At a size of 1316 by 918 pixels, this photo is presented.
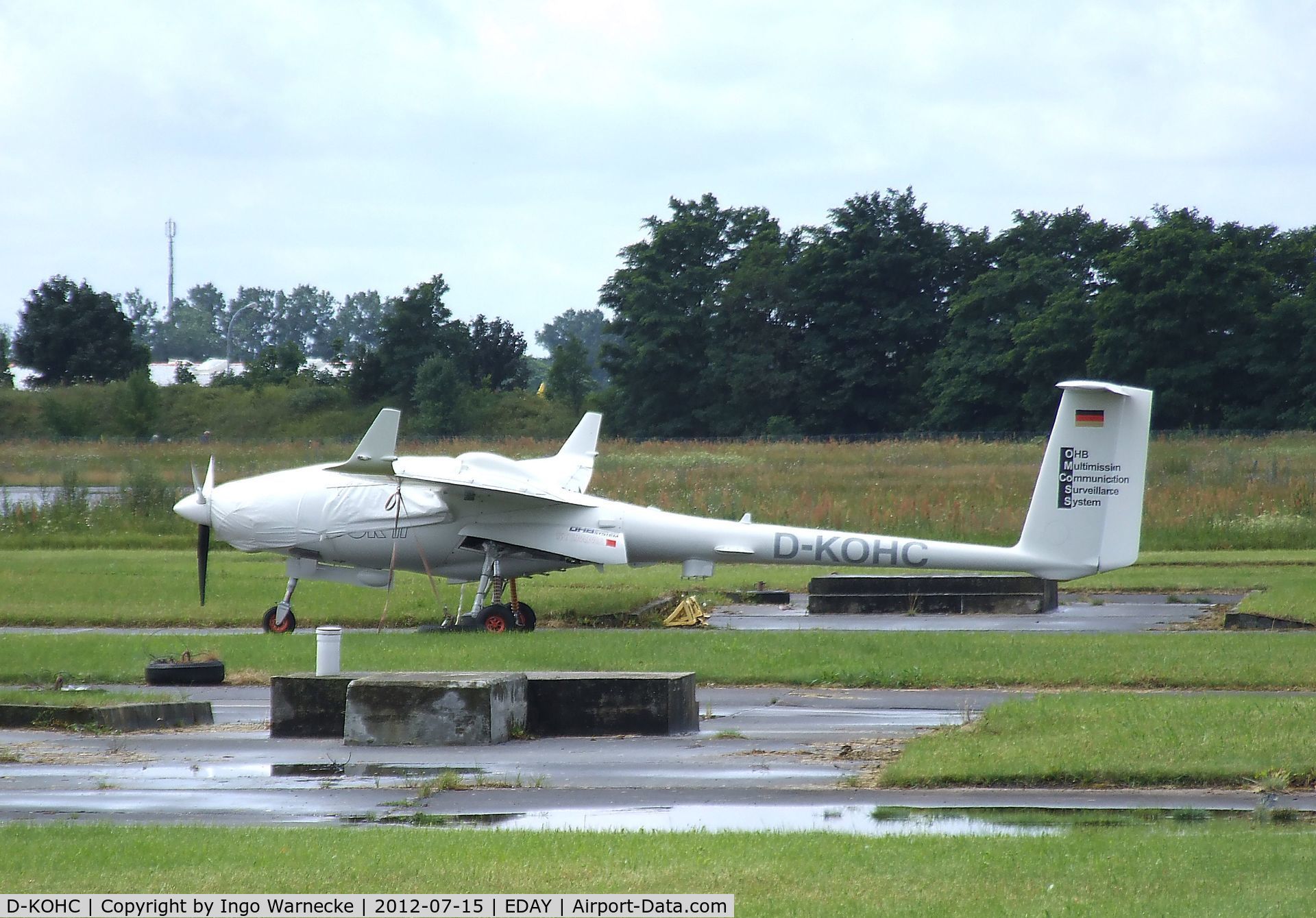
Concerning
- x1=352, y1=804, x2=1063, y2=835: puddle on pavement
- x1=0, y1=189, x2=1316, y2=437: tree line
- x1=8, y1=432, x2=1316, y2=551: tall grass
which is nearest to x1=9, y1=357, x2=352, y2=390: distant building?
x1=0, y1=189, x2=1316, y2=437: tree line

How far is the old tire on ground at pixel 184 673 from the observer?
1558 centimetres

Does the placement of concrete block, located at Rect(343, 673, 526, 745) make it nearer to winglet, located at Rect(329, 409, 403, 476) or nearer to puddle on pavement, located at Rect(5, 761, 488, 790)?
puddle on pavement, located at Rect(5, 761, 488, 790)

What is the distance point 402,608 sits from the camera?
75.0 ft

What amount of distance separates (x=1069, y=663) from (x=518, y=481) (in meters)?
8.78

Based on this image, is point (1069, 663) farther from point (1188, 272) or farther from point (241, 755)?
point (1188, 272)

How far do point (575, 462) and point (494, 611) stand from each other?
15.7 feet

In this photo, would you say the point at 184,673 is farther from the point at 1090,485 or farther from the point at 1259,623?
the point at 1259,623

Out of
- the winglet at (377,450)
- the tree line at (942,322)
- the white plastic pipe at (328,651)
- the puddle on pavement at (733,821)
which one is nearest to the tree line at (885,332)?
the tree line at (942,322)

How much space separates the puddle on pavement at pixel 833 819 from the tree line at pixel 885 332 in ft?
198

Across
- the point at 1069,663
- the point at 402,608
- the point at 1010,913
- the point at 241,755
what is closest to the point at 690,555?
the point at 402,608

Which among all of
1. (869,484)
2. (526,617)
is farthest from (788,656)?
(869,484)

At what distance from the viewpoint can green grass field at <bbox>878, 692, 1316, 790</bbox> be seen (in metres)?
9.53

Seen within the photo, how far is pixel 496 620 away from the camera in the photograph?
20.3 m

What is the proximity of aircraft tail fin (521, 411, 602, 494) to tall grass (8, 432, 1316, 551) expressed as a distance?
10.4m
